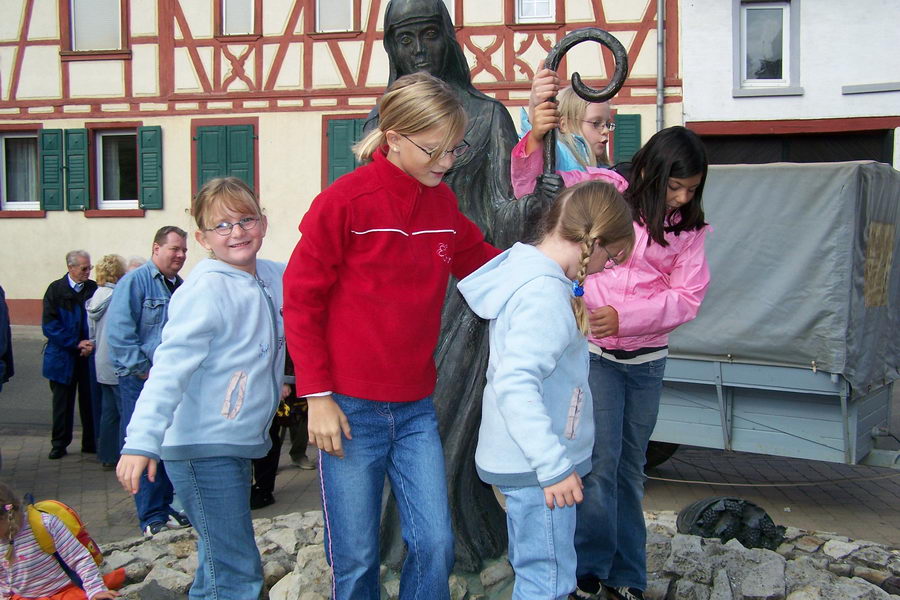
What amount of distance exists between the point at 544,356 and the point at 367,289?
18.3 inches

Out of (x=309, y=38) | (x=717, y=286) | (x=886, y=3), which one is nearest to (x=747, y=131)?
(x=886, y=3)

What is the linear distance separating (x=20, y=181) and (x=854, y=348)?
1424 cm

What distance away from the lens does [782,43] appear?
13.5 m

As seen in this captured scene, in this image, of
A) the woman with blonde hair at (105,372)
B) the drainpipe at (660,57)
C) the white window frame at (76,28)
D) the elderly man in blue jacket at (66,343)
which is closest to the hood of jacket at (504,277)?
the woman with blonde hair at (105,372)

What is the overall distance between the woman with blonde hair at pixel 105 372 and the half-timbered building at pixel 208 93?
284 inches

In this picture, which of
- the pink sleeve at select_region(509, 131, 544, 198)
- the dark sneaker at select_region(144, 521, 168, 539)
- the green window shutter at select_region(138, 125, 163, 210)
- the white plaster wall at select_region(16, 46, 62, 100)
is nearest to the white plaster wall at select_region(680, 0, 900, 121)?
the green window shutter at select_region(138, 125, 163, 210)

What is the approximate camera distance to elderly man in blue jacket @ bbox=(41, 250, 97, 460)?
704 cm

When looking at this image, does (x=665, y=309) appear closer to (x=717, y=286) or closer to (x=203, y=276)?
(x=203, y=276)

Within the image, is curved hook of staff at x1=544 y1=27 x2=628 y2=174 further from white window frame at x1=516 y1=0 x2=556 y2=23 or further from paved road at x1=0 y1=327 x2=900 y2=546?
white window frame at x1=516 y1=0 x2=556 y2=23

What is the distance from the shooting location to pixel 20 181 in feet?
50.3

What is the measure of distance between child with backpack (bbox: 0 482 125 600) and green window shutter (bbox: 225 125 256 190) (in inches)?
445

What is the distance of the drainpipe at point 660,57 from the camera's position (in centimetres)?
1304

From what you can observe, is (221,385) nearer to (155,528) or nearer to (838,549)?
(155,528)

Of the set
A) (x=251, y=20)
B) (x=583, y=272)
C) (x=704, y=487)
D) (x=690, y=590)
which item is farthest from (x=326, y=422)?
(x=251, y=20)
